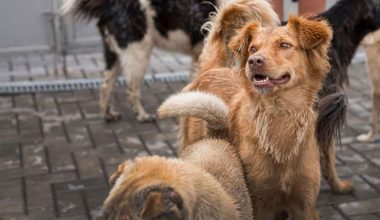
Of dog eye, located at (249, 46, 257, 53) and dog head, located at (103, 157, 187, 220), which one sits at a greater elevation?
dog eye, located at (249, 46, 257, 53)

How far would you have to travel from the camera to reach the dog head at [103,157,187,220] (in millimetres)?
1778

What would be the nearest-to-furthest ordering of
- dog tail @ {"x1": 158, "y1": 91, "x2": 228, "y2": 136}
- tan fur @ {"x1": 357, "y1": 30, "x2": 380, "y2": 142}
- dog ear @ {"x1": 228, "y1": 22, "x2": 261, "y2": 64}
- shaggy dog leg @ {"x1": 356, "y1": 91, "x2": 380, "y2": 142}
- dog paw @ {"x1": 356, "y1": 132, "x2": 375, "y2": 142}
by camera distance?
dog ear @ {"x1": 228, "y1": 22, "x2": 261, "y2": 64}
dog tail @ {"x1": 158, "y1": 91, "x2": 228, "y2": 136}
tan fur @ {"x1": 357, "y1": 30, "x2": 380, "y2": 142}
shaggy dog leg @ {"x1": 356, "y1": 91, "x2": 380, "y2": 142}
dog paw @ {"x1": 356, "y1": 132, "x2": 375, "y2": 142}

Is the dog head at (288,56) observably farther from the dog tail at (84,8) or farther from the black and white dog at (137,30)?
the dog tail at (84,8)

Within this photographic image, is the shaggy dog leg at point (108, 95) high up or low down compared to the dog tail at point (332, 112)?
down

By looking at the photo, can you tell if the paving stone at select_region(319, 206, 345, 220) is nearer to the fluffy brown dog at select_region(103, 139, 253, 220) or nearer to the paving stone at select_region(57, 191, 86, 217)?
the fluffy brown dog at select_region(103, 139, 253, 220)

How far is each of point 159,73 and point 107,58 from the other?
1.31m

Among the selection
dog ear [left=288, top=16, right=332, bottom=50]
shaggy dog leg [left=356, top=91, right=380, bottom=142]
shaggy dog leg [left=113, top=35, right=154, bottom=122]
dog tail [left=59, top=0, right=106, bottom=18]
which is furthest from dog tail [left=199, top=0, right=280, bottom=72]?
dog tail [left=59, top=0, right=106, bottom=18]

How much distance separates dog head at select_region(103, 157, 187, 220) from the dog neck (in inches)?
28.9

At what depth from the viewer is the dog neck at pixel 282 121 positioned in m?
2.51

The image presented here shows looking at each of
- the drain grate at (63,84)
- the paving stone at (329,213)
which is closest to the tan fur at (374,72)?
the paving stone at (329,213)

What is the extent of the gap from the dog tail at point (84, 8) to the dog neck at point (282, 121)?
9.57 ft

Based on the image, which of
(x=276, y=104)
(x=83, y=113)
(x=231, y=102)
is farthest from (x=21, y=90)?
(x=276, y=104)

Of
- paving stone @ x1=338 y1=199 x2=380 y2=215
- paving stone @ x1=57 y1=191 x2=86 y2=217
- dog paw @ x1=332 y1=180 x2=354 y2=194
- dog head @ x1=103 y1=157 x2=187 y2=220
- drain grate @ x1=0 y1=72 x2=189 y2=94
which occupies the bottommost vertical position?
drain grate @ x1=0 y1=72 x2=189 y2=94

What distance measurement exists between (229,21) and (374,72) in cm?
152
